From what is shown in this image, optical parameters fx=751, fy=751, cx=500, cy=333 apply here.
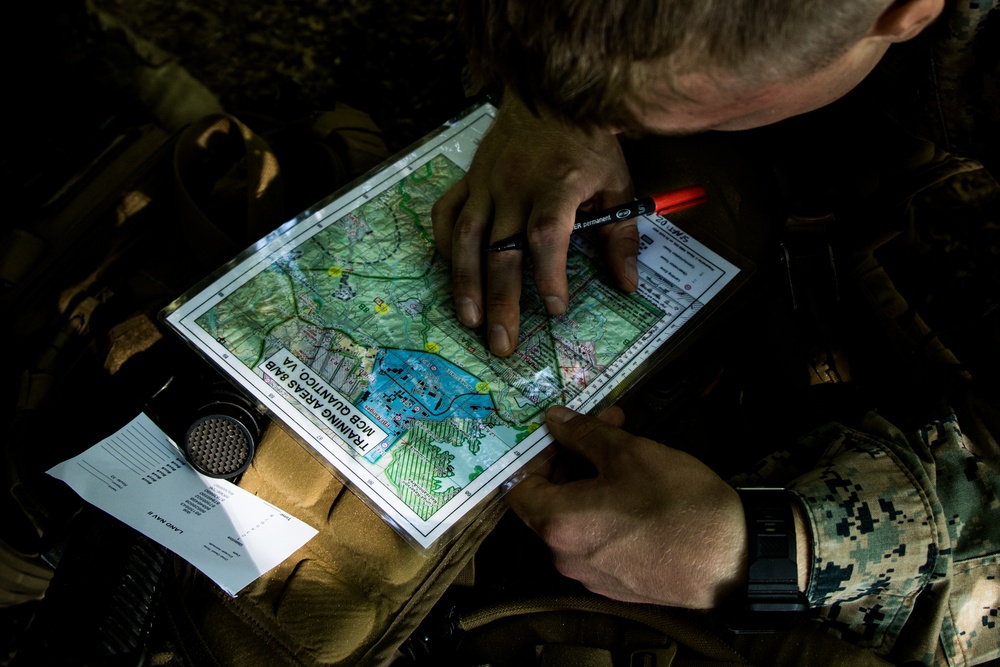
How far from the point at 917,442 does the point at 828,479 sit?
18cm

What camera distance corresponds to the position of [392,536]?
101 cm

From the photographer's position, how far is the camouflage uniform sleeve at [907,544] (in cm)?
96

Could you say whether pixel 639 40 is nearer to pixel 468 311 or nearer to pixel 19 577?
pixel 468 311

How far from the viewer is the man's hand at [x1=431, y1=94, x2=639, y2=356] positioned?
1.07 meters

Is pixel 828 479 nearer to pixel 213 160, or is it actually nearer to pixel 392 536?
pixel 392 536

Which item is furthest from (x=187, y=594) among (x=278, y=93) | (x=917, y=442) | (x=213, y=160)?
(x=278, y=93)

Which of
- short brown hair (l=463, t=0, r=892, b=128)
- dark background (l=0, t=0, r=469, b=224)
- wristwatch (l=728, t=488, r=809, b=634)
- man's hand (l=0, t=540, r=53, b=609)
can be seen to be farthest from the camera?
dark background (l=0, t=0, r=469, b=224)

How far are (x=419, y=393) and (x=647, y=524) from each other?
0.36 m

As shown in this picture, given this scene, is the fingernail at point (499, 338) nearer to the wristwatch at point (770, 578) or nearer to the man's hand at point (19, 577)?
the wristwatch at point (770, 578)

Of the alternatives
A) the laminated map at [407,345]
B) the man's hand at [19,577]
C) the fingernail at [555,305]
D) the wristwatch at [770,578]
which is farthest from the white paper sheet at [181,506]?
the wristwatch at [770,578]

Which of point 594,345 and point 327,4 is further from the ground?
point 327,4

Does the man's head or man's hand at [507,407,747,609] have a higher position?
the man's head

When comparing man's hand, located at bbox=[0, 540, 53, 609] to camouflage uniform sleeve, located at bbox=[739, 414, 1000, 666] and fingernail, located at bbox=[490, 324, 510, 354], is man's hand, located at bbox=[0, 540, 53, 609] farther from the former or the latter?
camouflage uniform sleeve, located at bbox=[739, 414, 1000, 666]

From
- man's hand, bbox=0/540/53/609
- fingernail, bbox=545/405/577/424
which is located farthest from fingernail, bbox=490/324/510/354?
man's hand, bbox=0/540/53/609
